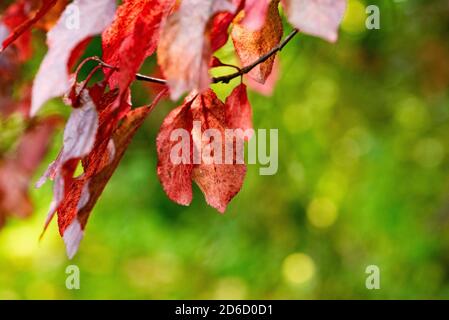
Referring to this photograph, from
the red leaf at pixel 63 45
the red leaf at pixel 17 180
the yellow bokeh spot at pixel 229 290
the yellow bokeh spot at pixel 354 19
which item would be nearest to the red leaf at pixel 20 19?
the red leaf at pixel 17 180

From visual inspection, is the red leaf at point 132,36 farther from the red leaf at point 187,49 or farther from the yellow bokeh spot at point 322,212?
the yellow bokeh spot at point 322,212

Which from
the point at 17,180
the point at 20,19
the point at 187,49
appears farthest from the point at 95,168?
the point at 17,180

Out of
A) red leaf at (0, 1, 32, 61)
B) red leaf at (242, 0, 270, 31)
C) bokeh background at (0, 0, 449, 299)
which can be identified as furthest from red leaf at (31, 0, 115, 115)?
bokeh background at (0, 0, 449, 299)

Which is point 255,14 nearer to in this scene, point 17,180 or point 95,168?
point 95,168

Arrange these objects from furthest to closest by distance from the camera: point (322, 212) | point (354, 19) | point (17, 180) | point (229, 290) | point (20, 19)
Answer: point (322, 212)
point (229, 290)
point (354, 19)
point (17, 180)
point (20, 19)

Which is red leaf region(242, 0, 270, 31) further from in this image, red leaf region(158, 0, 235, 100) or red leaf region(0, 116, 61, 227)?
red leaf region(0, 116, 61, 227)
